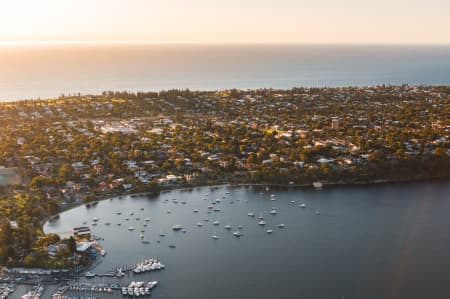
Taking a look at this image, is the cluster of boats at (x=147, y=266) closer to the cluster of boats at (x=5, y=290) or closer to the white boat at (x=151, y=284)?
the white boat at (x=151, y=284)

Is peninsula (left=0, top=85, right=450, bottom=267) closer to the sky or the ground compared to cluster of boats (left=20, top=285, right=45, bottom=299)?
closer to the sky

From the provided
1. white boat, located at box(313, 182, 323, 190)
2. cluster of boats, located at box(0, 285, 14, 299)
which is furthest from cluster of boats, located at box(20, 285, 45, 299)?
white boat, located at box(313, 182, 323, 190)

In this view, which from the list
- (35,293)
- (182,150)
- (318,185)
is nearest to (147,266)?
(35,293)

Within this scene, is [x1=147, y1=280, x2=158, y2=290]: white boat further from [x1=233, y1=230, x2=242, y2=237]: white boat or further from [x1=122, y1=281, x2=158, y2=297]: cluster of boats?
[x1=233, y1=230, x2=242, y2=237]: white boat

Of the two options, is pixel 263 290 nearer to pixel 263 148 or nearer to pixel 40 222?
pixel 40 222

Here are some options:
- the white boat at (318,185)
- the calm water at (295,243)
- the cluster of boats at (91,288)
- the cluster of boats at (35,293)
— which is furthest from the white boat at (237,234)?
the cluster of boats at (35,293)
